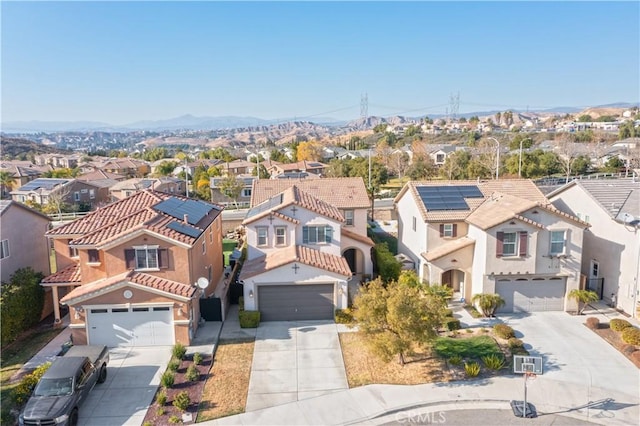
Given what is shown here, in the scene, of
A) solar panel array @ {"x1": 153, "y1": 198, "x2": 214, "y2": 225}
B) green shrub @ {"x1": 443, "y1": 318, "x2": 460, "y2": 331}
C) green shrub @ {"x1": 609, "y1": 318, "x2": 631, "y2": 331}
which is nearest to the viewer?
green shrub @ {"x1": 609, "y1": 318, "x2": 631, "y2": 331}

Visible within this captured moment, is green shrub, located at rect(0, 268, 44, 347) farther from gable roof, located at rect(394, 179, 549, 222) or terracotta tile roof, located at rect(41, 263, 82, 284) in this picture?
gable roof, located at rect(394, 179, 549, 222)

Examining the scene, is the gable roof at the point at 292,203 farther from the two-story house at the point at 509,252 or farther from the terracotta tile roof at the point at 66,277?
the terracotta tile roof at the point at 66,277

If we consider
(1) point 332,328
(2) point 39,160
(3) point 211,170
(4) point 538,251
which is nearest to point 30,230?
(1) point 332,328

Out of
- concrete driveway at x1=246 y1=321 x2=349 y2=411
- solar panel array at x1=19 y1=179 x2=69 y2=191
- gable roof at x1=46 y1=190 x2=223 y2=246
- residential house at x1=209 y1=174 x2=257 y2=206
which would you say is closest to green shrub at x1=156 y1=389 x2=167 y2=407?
concrete driveway at x1=246 y1=321 x2=349 y2=411

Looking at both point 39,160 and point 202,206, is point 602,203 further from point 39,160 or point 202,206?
point 39,160

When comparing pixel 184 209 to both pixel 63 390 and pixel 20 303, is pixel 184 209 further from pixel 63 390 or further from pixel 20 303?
pixel 63 390
